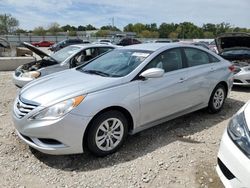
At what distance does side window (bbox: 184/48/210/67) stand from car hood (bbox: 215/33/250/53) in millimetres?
4591

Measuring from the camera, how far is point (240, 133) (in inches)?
99.0

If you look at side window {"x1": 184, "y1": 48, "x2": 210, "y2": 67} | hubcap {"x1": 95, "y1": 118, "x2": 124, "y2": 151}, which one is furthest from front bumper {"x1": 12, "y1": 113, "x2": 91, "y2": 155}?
side window {"x1": 184, "y1": 48, "x2": 210, "y2": 67}

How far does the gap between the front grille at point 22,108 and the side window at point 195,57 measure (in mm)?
2746

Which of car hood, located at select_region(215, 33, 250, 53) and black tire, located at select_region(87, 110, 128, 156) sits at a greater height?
car hood, located at select_region(215, 33, 250, 53)

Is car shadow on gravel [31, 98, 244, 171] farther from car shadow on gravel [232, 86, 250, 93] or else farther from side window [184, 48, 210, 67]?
car shadow on gravel [232, 86, 250, 93]

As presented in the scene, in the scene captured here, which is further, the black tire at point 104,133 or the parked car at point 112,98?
the black tire at point 104,133

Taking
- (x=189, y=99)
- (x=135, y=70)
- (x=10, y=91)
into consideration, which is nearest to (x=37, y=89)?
(x=135, y=70)

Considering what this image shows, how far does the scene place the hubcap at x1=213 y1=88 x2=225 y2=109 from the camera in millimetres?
5424

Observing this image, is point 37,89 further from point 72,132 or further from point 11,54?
point 11,54

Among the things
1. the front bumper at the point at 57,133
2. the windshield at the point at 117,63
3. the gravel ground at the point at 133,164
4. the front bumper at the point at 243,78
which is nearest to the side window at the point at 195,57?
the windshield at the point at 117,63

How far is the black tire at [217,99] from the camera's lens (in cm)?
536

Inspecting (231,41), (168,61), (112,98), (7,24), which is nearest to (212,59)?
(168,61)

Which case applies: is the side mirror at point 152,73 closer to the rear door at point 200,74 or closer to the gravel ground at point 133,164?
the rear door at point 200,74

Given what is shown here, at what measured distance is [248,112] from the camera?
8.76ft
